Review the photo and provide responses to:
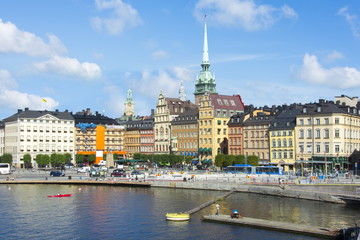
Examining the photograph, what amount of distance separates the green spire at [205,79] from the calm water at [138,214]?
105 meters

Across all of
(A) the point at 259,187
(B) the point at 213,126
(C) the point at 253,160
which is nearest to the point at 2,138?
(B) the point at 213,126

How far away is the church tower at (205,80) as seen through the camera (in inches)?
7594

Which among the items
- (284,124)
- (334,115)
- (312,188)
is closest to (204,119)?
(284,124)

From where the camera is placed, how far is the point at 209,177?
106875 millimetres

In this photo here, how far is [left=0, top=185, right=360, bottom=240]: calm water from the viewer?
176 feet

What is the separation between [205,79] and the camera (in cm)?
19412

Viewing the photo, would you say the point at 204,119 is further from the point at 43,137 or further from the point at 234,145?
the point at 43,137

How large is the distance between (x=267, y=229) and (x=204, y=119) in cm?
9877

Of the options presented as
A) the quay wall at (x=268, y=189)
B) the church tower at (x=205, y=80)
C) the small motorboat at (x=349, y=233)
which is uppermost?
the church tower at (x=205, y=80)

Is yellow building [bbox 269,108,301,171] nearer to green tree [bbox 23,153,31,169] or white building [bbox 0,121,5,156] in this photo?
green tree [bbox 23,153,31,169]

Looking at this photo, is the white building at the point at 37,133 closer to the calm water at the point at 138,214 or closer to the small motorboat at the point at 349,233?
the calm water at the point at 138,214

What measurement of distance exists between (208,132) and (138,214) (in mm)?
86598

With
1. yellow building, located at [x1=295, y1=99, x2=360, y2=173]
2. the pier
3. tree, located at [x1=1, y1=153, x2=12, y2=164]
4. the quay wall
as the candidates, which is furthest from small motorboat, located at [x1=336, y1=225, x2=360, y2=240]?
tree, located at [x1=1, y1=153, x2=12, y2=164]

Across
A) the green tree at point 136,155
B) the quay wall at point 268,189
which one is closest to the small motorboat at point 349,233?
the quay wall at point 268,189
